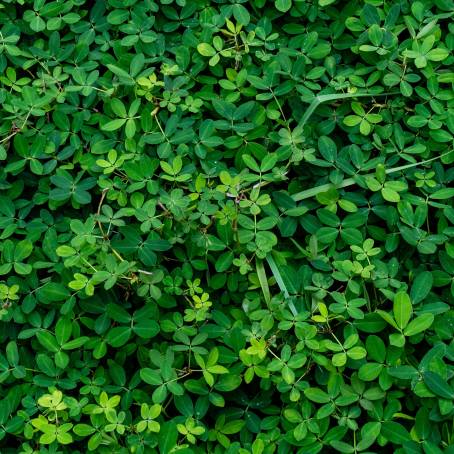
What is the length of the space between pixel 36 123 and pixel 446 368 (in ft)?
5.72

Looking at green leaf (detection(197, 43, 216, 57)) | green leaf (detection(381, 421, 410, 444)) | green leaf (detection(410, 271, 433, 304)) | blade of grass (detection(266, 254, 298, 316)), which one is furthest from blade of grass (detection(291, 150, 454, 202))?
green leaf (detection(381, 421, 410, 444))

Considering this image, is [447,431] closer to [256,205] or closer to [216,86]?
[256,205]

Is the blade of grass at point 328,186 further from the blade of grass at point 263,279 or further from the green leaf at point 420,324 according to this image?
the green leaf at point 420,324

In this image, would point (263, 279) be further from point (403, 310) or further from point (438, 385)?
point (438, 385)

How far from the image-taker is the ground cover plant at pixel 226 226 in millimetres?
2250

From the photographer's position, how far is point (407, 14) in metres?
2.71

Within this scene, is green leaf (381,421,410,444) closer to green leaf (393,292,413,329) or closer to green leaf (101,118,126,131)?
green leaf (393,292,413,329)

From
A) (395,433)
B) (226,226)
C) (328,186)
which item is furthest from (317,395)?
(328,186)

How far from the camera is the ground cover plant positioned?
2.25 m

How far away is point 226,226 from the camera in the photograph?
2.42 metres

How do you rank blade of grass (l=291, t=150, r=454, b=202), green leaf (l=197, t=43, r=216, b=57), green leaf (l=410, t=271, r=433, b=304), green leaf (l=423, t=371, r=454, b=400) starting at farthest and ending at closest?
1. green leaf (l=197, t=43, r=216, b=57)
2. blade of grass (l=291, t=150, r=454, b=202)
3. green leaf (l=410, t=271, r=433, b=304)
4. green leaf (l=423, t=371, r=454, b=400)

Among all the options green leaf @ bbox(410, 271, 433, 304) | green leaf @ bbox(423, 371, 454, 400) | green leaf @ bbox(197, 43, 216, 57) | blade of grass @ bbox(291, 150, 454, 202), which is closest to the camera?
green leaf @ bbox(423, 371, 454, 400)

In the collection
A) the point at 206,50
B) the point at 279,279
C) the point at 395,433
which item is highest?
the point at 206,50

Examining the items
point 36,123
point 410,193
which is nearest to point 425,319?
point 410,193
